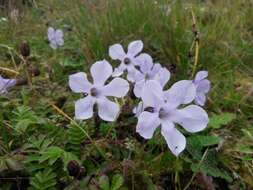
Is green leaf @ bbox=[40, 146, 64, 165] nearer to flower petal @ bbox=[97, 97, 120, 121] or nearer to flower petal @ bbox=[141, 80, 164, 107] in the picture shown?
flower petal @ bbox=[97, 97, 120, 121]

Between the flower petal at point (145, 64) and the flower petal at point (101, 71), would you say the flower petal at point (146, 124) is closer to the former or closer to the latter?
the flower petal at point (101, 71)

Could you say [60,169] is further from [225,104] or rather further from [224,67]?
[224,67]

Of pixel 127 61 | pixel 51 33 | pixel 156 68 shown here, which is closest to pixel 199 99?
pixel 156 68

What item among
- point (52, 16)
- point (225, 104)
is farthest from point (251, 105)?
point (52, 16)

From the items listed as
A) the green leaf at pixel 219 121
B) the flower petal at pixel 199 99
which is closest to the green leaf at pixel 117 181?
the flower petal at pixel 199 99

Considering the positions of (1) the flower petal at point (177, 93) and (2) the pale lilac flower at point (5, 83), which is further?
(2) the pale lilac flower at point (5, 83)

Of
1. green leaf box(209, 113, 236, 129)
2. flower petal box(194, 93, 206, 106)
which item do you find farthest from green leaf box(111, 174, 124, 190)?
green leaf box(209, 113, 236, 129)
